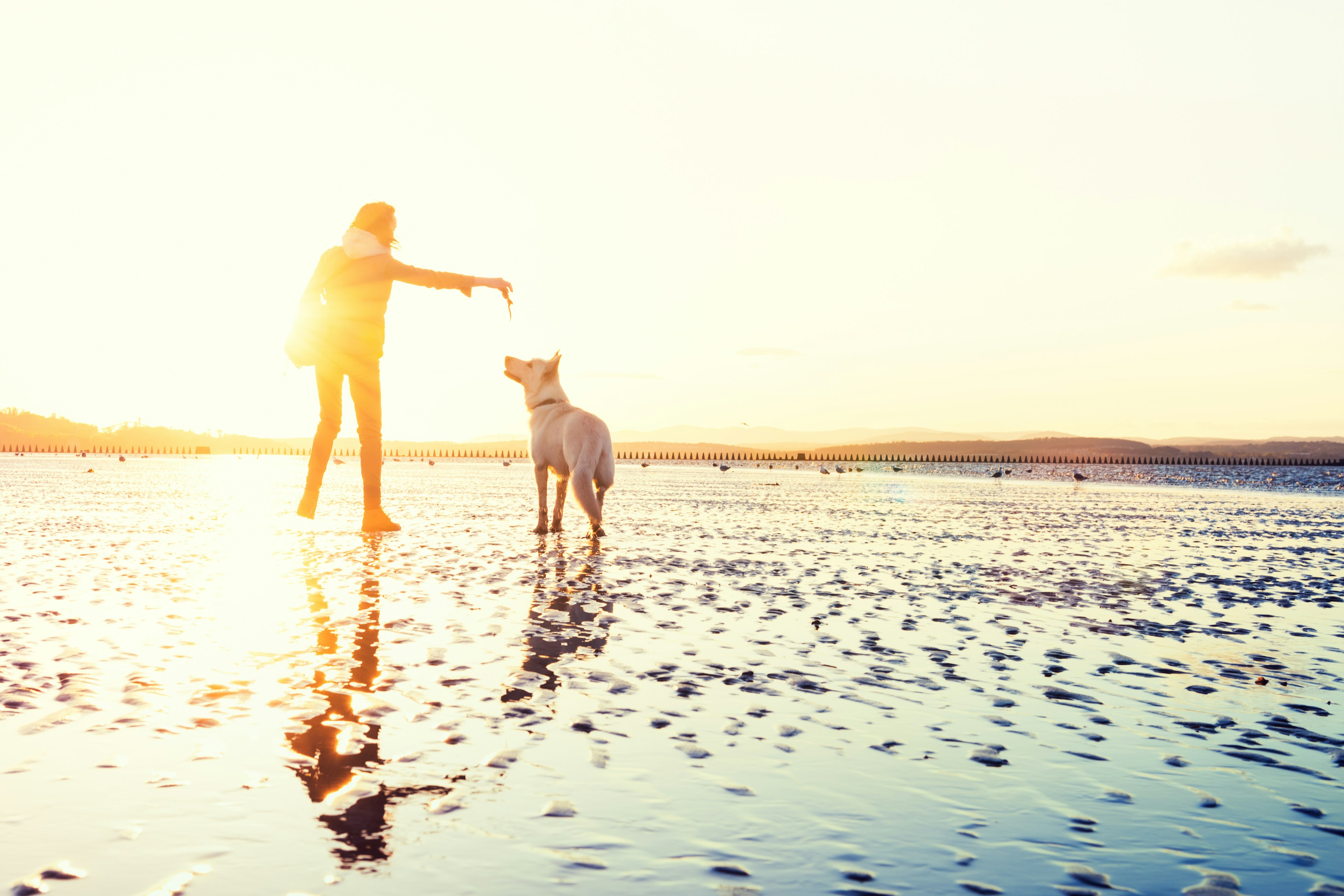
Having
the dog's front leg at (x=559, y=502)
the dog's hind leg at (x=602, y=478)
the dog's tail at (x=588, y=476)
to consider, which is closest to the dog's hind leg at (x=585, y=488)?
the dog's tail at (x=588, y=476)

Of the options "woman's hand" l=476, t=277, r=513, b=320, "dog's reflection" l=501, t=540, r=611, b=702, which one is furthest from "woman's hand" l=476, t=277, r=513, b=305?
"dog's reflection" l=501, t=540, r=611, b=702

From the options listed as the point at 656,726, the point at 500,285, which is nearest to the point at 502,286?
the point at 500,285

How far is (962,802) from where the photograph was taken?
364 centimetres

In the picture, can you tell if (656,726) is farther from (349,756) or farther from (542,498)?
(542,498)

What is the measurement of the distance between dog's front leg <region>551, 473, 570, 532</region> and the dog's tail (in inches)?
54.8

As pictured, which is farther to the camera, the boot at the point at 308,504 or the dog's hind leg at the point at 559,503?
the boot at the point at 308,504

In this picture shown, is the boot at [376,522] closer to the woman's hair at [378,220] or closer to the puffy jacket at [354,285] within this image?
the puffy jacket at [354,285]

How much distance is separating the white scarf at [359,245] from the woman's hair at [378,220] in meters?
0.24

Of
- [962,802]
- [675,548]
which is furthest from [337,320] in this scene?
[962,802]

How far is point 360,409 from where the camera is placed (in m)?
14.1

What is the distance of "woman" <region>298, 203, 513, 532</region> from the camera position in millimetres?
13578

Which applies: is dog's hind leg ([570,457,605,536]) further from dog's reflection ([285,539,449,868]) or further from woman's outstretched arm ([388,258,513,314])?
dog's reflection ([285,539,449,868])

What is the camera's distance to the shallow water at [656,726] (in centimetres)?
304

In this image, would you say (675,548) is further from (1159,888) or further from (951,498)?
(951,498)
